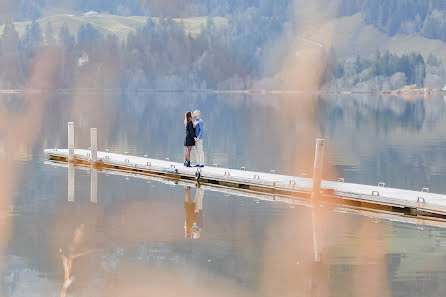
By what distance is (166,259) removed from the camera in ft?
82.1

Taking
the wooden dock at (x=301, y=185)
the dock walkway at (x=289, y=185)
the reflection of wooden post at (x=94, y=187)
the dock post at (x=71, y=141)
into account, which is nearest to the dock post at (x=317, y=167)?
the wooden dock at (x=301, y=185)

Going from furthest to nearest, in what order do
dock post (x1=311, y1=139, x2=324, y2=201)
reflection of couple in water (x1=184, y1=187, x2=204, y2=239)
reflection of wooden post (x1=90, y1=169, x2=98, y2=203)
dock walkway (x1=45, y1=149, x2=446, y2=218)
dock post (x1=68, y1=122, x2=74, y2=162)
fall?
dock post (x1=68, y1=122, x2=74, y2=162), reflection of wooden post (x1=90, y1=169, x2=98, y2=203), dock post (x1=311, y1=139, x2=324, y2=201), dock walkway (x1=45, y1=149, x2=446, y2=218), reflection of couple in water (x1=184, y1=187, x2=204, y2=239)

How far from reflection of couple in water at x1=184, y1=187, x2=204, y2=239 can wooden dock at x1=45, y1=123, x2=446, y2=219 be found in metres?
1.98

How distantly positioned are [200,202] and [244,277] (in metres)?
12.4

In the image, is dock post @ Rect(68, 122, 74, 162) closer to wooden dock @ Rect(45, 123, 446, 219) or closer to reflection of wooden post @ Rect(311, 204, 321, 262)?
wooden dock @ Rect(45, 123, 446, 219)

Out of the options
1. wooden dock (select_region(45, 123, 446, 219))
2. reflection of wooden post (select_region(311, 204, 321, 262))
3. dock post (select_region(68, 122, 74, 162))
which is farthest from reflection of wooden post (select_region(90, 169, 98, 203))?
reflection of wooden post (select_region(311, 204, 321, 262))

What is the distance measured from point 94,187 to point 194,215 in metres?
8.77

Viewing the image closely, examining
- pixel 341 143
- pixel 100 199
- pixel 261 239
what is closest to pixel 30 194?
pixel 100 199

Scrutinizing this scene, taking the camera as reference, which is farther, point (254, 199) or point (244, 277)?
point (254, 199)

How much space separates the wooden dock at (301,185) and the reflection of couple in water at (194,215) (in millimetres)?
1984

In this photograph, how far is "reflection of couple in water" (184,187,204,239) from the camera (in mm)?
29109

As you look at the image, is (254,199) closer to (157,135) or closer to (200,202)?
(200,202)

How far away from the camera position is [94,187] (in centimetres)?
3950

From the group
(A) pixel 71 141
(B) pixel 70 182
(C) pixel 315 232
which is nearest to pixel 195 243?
(C) pixel 315 232
